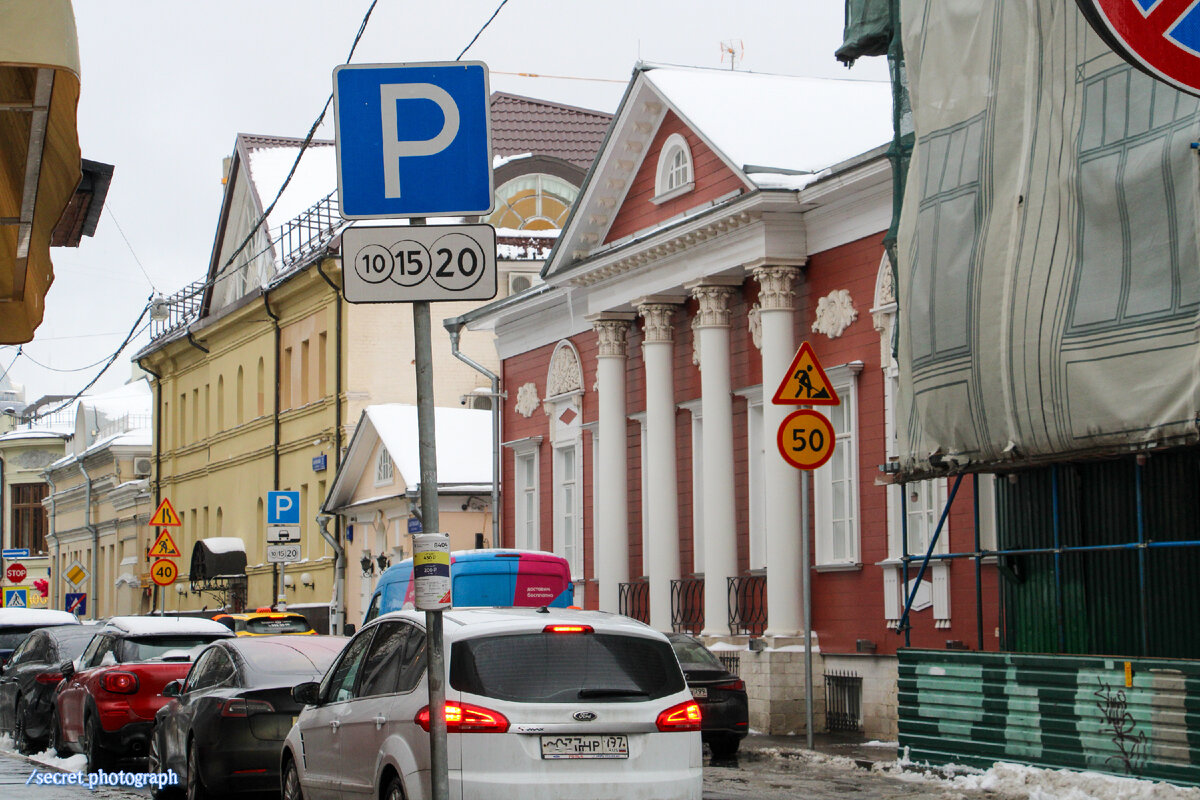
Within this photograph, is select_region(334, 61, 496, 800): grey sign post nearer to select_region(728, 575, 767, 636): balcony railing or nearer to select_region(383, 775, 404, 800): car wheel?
select_region(383, 775, 404, 800): car wheel

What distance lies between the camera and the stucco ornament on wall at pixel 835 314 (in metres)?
22.1

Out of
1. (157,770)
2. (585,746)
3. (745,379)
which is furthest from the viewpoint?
(745,379)

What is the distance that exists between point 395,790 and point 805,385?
27.9ft

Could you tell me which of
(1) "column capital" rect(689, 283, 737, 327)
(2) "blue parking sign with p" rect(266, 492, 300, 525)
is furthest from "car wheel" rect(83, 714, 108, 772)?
(2) "blue parking sign with p" rect(266, 492, 300, 525)

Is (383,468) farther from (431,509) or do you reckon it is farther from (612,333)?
(431,509)

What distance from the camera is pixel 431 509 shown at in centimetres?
806

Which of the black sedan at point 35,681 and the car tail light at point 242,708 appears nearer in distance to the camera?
the car tail light at point 242,708

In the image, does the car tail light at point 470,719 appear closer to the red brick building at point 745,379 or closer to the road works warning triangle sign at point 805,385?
the road works warning triangle sign at point 805,385

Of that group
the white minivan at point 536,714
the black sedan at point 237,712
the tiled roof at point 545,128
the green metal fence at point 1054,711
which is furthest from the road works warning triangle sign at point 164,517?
the white minivan at point 536,714

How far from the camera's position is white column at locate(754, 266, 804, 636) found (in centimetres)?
2244

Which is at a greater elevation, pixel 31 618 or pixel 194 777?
pixel 31 618

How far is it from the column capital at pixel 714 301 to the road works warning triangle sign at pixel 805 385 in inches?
255

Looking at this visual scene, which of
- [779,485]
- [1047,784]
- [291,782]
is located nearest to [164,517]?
[779,485]

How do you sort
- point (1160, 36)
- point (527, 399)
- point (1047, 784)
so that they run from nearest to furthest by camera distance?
point (1160, 36)
point (1047, 784)
point (527, 399)
